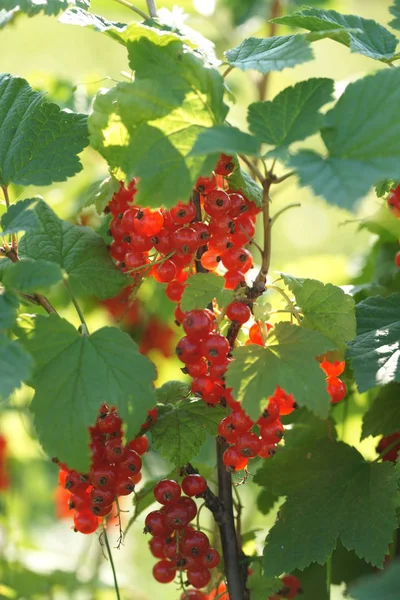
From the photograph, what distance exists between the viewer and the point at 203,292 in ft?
3.13

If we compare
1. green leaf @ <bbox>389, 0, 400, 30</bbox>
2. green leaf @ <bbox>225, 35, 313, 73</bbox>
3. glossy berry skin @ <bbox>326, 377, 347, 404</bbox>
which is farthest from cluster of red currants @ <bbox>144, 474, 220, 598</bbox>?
green leaf @ <bbox>389, 0, 400, 30</bbox>

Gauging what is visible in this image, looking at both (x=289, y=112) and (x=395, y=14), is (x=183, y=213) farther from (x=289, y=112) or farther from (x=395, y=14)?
(x=395, y=14)

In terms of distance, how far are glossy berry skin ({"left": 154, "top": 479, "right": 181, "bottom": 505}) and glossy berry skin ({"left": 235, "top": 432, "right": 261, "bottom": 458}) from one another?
0.47ft

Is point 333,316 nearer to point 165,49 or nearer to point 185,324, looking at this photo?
point 185,324

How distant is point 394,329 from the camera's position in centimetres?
106

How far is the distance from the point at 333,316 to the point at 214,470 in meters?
0.43

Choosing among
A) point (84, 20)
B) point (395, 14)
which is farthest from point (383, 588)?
point (395, 14)

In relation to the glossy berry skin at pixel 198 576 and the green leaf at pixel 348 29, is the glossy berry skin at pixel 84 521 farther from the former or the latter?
the green leaf at pixel 348 29

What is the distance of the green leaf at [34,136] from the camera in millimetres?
1078

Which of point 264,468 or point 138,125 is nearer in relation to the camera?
point 138,125

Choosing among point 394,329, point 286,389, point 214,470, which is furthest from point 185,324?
point 214,470

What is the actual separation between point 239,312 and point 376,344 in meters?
0.22

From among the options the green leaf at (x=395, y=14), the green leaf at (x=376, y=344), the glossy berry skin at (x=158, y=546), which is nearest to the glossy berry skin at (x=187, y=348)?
the green leaf at (x=376, y=344)

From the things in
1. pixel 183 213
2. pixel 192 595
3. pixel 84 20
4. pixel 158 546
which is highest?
pixel 84 20
